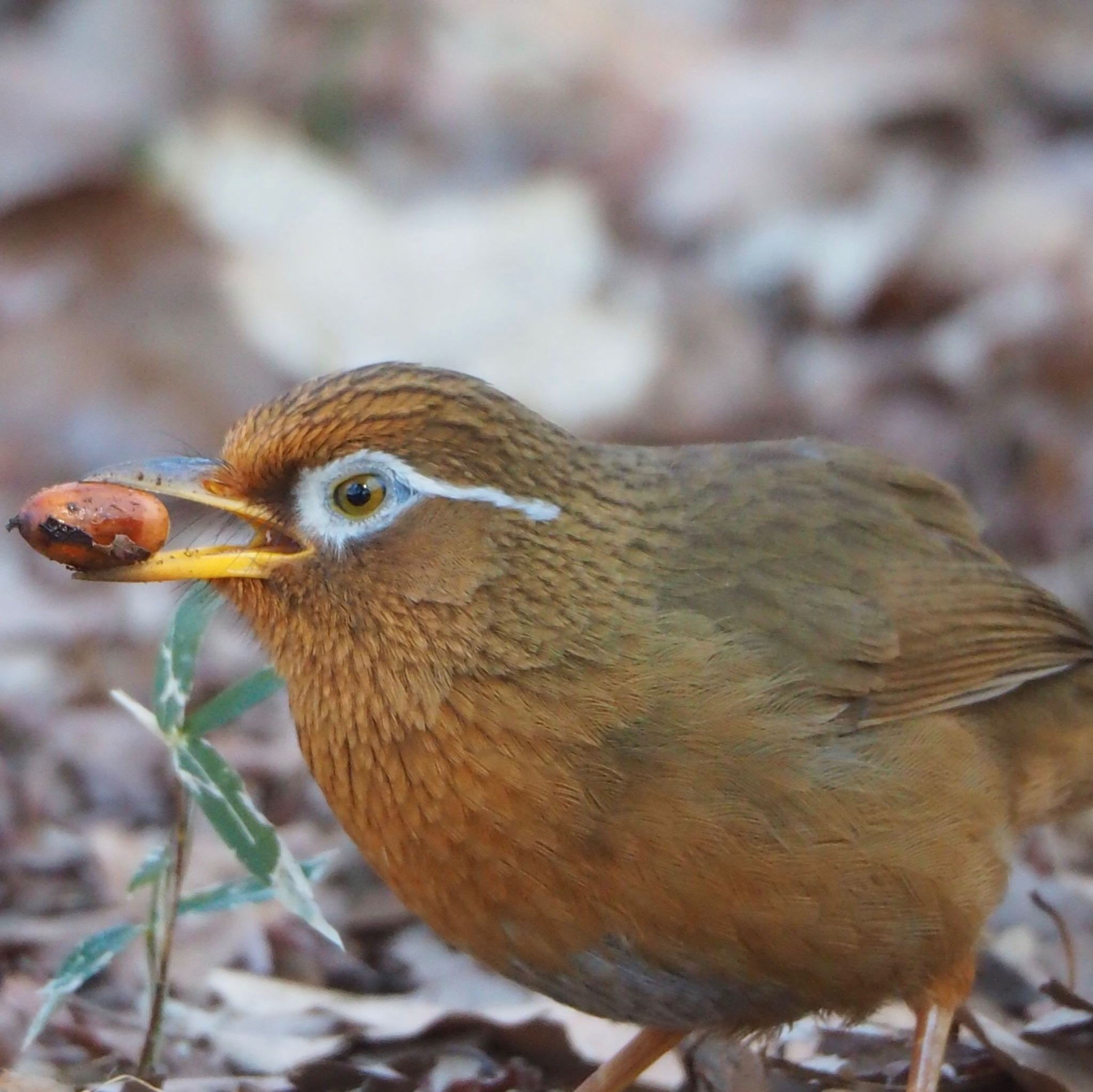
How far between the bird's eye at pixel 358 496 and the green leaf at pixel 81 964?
932mm

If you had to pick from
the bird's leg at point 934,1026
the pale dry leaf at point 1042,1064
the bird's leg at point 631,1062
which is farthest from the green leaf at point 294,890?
the pale dry leaf at point 1042,1064

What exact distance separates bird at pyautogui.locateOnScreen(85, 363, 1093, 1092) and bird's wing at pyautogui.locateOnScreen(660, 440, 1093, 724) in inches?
0.7

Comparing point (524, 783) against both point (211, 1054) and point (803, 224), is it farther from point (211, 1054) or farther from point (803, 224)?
point (803, 224)

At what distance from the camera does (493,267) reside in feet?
35.0

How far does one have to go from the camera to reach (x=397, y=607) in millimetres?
4152

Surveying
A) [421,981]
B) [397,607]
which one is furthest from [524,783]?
[421,981]

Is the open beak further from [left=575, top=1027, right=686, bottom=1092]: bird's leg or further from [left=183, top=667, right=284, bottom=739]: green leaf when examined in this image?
[left=575, top=1027, right=686, bottom=1092]: bird's leg

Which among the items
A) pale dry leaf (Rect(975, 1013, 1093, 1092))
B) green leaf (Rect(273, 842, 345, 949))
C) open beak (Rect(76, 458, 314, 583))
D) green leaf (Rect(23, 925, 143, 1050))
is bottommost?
pale dry leaf (Rect(975, 1013, 1093, 1092))

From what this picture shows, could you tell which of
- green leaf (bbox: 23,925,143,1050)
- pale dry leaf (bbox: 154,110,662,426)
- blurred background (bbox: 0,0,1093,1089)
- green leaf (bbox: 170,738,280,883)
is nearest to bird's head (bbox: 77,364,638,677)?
green leaf (bbox: 170,738,280,883)

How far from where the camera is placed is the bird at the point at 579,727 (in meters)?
4.06

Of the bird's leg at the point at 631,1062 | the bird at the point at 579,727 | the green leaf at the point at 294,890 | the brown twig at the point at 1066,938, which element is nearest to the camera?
the green leaf at the point at 294,890

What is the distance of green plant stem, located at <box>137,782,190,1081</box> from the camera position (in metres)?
4.09

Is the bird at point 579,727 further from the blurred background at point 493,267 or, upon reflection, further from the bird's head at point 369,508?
the blurred background at point 493,267

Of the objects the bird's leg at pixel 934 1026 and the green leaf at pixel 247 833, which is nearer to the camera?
the green leaf at pixel 247 833
